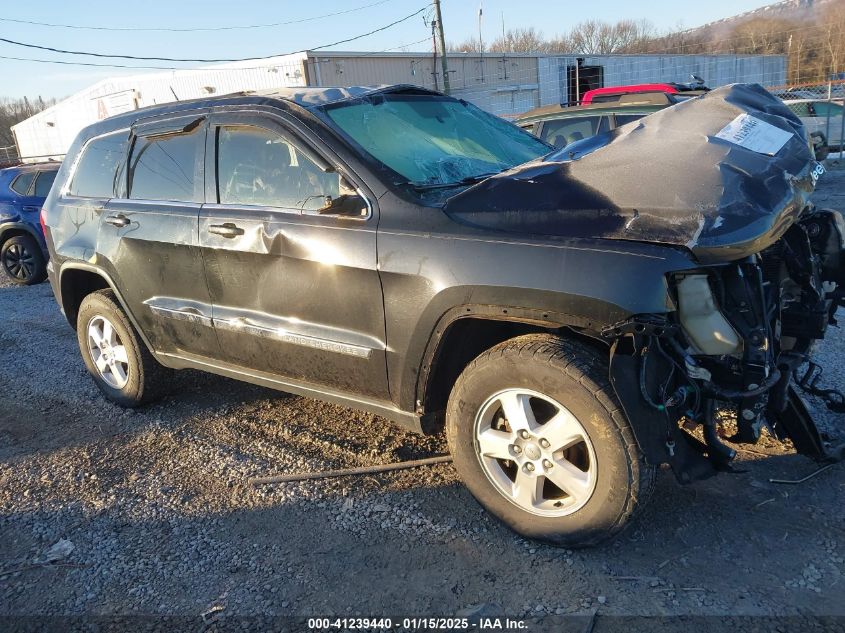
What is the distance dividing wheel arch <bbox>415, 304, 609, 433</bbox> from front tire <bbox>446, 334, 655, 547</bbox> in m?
0.11

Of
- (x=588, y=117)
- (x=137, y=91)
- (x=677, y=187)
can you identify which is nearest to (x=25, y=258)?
(x=588, y=117)

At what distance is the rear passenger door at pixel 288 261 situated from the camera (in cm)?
301

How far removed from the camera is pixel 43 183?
9828mm

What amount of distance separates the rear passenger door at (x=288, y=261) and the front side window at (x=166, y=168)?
0.15 metres

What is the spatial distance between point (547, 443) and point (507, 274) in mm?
700

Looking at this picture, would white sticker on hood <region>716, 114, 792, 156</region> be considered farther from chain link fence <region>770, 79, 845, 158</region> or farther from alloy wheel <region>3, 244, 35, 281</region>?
chain link fence <region>770, 79, 845, 158</region>

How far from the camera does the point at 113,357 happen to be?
14.9 ft

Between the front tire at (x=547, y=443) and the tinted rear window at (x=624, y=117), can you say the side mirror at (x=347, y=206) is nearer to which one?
Result: the front tire at (x=547, y=443)

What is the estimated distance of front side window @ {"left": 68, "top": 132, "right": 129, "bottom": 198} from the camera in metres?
4.21

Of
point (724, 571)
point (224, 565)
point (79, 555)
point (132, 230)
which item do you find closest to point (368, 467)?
point (224, 565)

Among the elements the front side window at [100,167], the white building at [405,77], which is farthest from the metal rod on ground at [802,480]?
the white building at [405,77]

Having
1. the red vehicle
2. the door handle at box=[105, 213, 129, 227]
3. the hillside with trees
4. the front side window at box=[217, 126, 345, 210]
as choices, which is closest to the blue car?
the door handle at box=[105, 213, 129, 227]

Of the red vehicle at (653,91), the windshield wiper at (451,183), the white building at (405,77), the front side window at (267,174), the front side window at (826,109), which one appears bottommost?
the front side window at (826,109)

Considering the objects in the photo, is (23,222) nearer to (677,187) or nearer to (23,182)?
(23,182)
